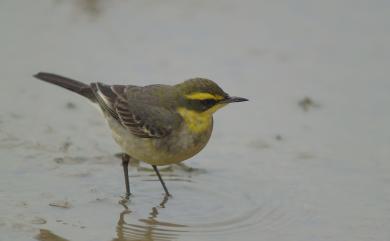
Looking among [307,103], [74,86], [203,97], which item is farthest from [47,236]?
[307,103]

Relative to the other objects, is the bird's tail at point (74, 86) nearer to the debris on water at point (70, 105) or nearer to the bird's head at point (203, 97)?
the debris on water at point (70, 105)

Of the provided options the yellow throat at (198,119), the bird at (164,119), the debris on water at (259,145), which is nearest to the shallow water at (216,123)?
the debris on water at (259,145)

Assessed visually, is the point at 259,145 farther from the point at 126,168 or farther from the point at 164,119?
the point at 126,168

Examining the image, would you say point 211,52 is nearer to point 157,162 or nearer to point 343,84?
point 343,84

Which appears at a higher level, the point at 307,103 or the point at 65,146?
the point at 307,103

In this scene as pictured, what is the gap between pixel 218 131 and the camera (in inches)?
424

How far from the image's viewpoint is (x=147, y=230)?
327 inches

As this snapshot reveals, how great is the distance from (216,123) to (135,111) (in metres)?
1.73

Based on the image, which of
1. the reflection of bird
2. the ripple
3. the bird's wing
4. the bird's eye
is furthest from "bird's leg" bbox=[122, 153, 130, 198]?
the bird's eye

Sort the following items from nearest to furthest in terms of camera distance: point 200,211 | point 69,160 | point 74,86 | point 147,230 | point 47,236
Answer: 1. point 47,236
2. point 147,230
3. point 200,211
4. point 69,160
5. point 74,86

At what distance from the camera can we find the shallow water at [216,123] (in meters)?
8.55

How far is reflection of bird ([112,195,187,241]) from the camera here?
26.7 ft

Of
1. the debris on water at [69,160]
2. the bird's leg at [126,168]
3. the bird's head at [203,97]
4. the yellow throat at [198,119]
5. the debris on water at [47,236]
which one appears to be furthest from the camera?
the debris on water at [69,160]

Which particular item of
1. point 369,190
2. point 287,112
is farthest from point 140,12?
point 369,190
